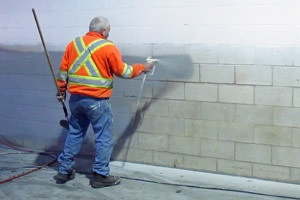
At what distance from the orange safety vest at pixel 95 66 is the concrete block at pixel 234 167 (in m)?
1.48

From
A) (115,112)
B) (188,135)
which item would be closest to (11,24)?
(115,112)

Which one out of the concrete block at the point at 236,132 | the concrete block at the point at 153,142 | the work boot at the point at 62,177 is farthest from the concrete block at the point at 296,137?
the work boot at the point at 62,177

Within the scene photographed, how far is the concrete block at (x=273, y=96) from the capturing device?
15.6ft

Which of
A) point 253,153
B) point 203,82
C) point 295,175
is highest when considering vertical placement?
point 203,82

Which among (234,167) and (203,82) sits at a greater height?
(203,82)

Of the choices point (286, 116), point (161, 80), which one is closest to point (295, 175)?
point (286, 116)

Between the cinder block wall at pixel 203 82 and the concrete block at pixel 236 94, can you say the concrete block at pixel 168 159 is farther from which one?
→ the concrete block at pixel 236 94

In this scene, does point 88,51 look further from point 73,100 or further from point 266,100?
point 266,100

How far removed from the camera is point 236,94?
16.5 feet

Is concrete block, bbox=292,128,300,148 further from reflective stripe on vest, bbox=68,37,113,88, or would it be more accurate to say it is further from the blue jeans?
reflective stripe on vest, bbox=68,37,113,88

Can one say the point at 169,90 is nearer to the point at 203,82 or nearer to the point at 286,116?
the point at 203,82

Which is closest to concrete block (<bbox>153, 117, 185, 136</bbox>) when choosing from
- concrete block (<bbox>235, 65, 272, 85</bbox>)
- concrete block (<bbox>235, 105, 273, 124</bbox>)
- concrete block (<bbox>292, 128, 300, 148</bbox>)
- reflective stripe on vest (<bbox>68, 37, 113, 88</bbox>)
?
concrete block (<bbox>235, 105, 273, 124</bbox>)

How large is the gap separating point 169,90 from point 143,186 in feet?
3.91

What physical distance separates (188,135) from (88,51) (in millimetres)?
1576
